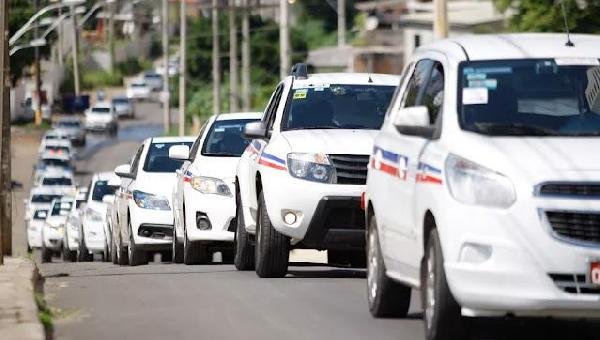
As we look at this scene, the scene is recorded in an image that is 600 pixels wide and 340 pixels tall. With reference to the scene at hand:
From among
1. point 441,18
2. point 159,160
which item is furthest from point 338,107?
point 441,18

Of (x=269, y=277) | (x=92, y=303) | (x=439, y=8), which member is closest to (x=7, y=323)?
(x=92, y=303)

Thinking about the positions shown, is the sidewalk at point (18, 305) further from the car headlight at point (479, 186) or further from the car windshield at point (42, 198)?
the car windshield at point (42, 198)

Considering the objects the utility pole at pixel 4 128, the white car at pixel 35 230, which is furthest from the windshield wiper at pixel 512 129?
the white car at pixel 35 230

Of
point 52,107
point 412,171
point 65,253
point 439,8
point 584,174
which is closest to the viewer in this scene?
point 584,174

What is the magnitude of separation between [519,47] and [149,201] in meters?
13.3

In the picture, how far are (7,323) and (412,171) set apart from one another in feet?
8.98

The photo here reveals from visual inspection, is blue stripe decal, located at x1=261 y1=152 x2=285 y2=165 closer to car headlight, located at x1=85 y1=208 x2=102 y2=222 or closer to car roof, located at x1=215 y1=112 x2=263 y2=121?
car roof, located at x1=215 y1=112 x2=263 y2=121

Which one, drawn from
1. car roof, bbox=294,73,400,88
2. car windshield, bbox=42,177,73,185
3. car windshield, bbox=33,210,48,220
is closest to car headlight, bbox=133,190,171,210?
car roof, bbox=294,73,400,88

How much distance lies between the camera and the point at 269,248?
17.2 metres

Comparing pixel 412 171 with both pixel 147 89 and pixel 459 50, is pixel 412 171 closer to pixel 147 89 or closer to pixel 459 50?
pixel 459 50

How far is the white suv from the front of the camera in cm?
1072

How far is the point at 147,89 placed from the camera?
141500 millimetres

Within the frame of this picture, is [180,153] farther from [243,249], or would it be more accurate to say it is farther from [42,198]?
[42,198]

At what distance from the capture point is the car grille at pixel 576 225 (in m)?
10.8
